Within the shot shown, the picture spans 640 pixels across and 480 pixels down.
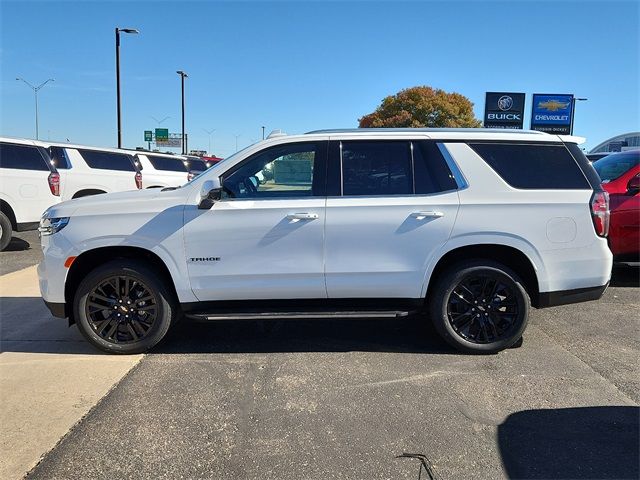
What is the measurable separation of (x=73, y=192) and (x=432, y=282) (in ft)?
28.7

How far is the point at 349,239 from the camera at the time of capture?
4.25m

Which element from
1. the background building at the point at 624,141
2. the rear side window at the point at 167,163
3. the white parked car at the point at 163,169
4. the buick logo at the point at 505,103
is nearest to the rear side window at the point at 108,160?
the white parked car at the point at 163,169

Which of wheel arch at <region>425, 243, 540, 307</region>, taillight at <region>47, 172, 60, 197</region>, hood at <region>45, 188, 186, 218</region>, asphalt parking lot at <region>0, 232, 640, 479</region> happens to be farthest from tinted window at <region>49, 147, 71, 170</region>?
wheel arch at <region>425, 243, 540, 307</region>

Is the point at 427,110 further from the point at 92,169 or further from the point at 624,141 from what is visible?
the point at 92,169

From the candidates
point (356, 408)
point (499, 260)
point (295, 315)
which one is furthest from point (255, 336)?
point (499, 260)

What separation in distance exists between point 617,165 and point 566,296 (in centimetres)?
360

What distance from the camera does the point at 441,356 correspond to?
14.5 feet

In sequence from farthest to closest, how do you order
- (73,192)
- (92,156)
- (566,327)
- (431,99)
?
1. (431,99)
2. (92,156)
3. (73,192)
4. (566,327)

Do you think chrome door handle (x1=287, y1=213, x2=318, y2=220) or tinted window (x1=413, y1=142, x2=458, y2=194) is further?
tinted window (x1=413, y1=142, x2=458, y2=194)

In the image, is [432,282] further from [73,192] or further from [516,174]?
[73,192]

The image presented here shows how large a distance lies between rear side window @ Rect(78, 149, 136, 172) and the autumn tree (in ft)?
111

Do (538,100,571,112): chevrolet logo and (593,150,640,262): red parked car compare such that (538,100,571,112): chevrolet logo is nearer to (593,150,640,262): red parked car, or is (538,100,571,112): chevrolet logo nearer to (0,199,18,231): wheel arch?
(593,150,640,262): red parked car

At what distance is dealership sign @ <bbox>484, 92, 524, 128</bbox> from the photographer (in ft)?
79.6

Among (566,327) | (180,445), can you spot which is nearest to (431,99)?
(566,327)
